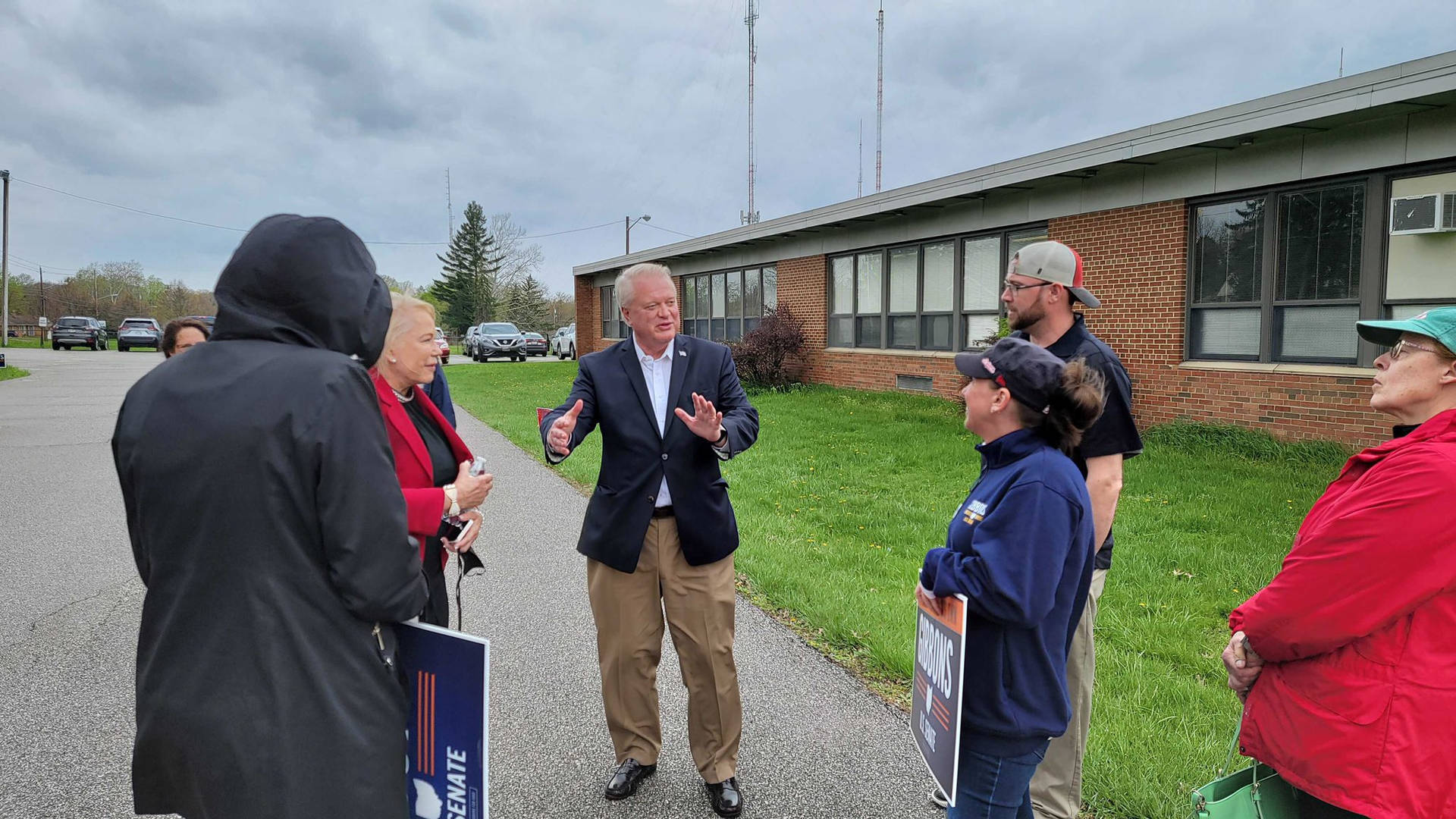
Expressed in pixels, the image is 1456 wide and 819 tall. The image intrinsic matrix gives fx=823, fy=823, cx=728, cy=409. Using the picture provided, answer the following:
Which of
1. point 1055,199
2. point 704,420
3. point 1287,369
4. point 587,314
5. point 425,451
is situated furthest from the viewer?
point 587,314

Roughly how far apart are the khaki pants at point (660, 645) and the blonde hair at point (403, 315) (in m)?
1.14

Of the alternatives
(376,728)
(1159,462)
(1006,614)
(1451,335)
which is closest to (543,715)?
(376,728)

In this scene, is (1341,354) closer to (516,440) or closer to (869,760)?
(869,760)

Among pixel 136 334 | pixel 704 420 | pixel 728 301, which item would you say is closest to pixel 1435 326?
pixel 704 420

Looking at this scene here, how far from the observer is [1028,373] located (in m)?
2.17

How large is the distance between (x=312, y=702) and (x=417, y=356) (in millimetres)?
A: 1331

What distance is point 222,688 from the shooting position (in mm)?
1660

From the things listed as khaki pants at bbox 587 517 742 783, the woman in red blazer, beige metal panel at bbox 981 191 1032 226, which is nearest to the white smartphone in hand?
the woman in red blazer

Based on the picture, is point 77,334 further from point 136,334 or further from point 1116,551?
point 1116,551

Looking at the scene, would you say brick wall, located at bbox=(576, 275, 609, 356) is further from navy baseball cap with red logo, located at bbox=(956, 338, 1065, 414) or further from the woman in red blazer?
navy baseball cap with red logo, located at bbox=(956, 338, 1065, 414)

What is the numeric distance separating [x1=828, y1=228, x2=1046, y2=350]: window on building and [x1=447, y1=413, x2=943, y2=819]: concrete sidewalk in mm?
9033

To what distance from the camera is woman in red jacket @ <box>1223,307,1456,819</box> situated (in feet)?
5.76

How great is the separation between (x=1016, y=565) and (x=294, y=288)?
177cm

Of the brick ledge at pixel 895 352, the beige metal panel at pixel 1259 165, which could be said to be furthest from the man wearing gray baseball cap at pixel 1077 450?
the brick ledge at pixel 895 352
